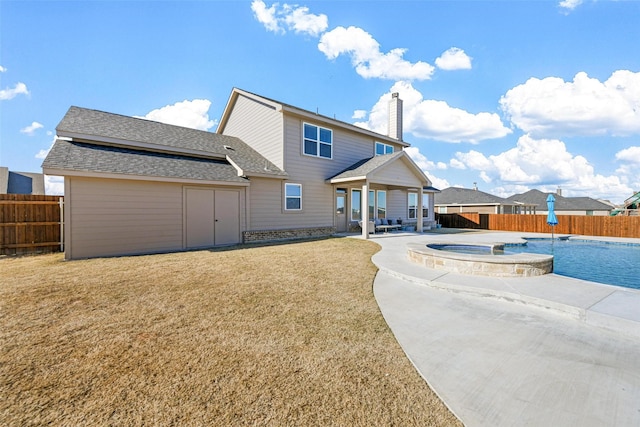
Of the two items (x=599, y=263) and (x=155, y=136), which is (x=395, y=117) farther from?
(x=155, y=136)

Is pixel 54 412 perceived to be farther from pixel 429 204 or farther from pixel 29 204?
pixel 429 204

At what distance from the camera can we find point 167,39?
11812 millimetres

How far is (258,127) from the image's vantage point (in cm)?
1515

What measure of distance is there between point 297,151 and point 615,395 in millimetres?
13235

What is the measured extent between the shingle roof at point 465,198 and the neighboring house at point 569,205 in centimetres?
1455

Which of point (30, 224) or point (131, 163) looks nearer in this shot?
point (30, 224)

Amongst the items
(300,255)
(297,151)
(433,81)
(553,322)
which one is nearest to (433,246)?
(300,255)

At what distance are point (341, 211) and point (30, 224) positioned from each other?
13.6 meters

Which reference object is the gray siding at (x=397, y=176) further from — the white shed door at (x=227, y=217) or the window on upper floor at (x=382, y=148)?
the white shed door at (x=227, y=217)

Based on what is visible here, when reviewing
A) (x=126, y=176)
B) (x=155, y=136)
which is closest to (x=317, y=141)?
(x=155, y=136)

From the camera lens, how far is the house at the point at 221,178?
30.5 feet

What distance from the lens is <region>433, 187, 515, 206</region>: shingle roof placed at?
3218cm

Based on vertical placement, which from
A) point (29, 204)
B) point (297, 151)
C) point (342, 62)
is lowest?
point (29, 204)

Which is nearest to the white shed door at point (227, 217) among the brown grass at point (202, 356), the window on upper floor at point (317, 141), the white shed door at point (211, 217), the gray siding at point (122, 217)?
the white shed door at point (211, 217)
